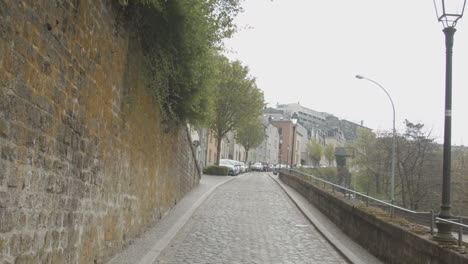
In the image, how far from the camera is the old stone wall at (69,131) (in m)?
3.88

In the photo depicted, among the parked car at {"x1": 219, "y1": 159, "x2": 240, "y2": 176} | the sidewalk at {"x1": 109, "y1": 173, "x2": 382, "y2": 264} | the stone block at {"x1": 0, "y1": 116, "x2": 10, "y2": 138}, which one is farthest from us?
the parked car at {"x1": 219, "y1": 159, "x2": 240, "y2": 176}

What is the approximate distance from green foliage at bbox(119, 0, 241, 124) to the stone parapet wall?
4.87 metres

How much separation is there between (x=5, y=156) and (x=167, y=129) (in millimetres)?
8098

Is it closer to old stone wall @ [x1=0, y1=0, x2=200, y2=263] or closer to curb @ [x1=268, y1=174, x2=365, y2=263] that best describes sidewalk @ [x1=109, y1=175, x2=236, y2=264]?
old stone wall @ [x1=0, y1=0, x2=200, y2=263]

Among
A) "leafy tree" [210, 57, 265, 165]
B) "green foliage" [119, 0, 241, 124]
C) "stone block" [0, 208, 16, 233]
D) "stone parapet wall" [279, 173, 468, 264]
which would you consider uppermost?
"leafy tree" [210, 57, 265, 165]

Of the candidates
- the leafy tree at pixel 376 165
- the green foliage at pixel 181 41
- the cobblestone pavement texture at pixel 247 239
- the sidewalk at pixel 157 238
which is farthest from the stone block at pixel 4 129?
the leafy tree at pixel 376 165

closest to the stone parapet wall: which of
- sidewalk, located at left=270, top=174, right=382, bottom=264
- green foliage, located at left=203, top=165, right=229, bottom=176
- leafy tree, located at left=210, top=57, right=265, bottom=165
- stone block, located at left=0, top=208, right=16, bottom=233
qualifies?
sidewalk, located at left=270, top=174, right=382, bottom=264

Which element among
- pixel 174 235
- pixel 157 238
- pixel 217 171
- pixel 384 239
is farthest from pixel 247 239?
pixel 217 171

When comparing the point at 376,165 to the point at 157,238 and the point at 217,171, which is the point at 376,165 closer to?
the point at 217,171

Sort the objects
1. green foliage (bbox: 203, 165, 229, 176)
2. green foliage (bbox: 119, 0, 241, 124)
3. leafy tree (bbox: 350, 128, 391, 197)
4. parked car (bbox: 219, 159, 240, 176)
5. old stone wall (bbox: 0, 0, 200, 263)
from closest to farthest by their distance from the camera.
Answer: old stone wall (bbox: 0, 0, 200, 263), green foliage (bbox: 119, 0, 241, 124), green foliage (bbox: 203, 165, 229, 176), parked car (bbox: 219, 159, 240, 176), leafy tree (bbox: 350, 128, 391, 197)

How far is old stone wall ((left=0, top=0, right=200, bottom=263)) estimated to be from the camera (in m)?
3.88

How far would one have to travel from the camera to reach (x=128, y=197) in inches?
326

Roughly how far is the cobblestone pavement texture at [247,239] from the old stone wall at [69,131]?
1.39 metres

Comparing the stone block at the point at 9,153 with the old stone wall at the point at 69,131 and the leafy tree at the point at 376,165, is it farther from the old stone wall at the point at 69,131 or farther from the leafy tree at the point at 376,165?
the leafy tree at the point at 376,165
